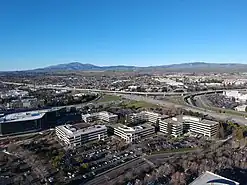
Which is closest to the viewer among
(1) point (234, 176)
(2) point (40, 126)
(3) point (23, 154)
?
(1) point (234, 176)

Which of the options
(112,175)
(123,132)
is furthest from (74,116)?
(112,175)

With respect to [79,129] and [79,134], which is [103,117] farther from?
[79,134]

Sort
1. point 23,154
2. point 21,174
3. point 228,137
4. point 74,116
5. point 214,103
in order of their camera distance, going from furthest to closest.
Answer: point 214,103 < point 74,116 < point 228,137 < point 23,154 < point 21,174

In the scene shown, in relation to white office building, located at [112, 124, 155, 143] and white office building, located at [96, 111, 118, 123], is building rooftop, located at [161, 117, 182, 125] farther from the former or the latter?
white office building, located at [96, 111, 118, 123]

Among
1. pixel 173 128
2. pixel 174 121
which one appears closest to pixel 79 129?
pixel 173 128

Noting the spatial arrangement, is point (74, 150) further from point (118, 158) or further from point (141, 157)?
point (141, 157)

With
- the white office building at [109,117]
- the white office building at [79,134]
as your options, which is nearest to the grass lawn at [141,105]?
the white office building at [109,117]
